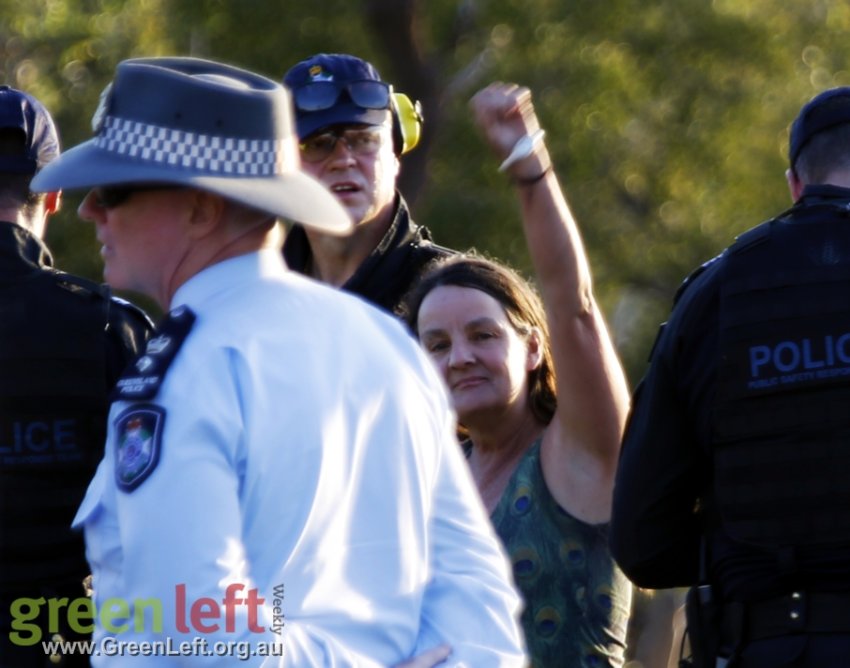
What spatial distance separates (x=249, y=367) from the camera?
2416 mm

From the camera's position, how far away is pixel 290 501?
94.8 inches

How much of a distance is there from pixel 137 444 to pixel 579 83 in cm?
1651

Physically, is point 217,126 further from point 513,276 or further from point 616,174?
point 616,174

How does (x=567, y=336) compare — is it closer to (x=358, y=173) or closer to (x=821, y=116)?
(x=821, y=116)

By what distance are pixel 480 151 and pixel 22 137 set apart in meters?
13.5

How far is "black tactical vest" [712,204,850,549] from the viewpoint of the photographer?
13.3 ft

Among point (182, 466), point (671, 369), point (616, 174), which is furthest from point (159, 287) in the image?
point (616, 174)

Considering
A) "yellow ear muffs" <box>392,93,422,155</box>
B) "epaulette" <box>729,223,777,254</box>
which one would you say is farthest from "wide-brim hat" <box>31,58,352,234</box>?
"yellow ear muffs" <box>392,93,422,155</box>

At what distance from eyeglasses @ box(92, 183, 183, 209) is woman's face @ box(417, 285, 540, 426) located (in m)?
1.93

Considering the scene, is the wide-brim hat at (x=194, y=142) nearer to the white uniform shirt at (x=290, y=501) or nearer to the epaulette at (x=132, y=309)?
the white uniform shirt at (x=290, y=501)

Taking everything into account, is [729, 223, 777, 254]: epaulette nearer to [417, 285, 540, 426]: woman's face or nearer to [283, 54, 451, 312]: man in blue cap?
[417, 285, 540, 426]: woman's face

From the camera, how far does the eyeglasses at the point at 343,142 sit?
5012mm

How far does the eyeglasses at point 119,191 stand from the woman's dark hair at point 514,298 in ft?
6.59
